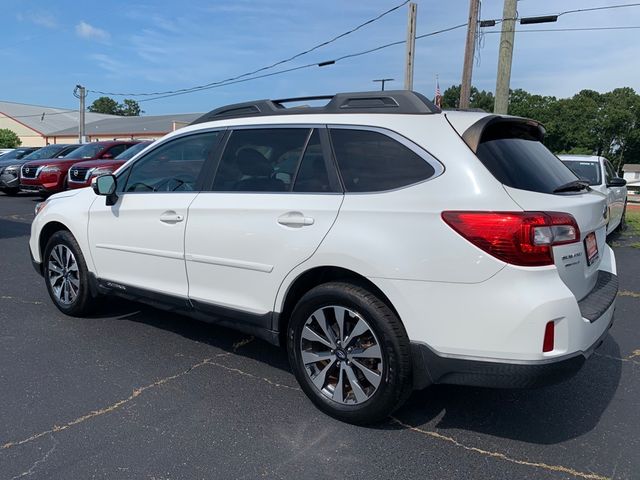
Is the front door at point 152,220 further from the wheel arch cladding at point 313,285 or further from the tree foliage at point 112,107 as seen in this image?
the tree foliage at point 112,107

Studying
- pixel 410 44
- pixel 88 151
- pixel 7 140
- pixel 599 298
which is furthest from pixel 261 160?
pixel 7 140

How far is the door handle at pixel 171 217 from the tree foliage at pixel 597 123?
69134mm

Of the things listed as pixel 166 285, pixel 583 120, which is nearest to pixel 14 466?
pixel 166 285

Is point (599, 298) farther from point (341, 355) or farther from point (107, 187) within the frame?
point (107, 187)

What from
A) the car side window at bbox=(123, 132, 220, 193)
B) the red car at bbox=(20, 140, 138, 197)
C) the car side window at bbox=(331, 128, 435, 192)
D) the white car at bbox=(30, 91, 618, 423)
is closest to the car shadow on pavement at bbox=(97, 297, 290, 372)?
the white car at bbox=(30, 91, 618, 423)

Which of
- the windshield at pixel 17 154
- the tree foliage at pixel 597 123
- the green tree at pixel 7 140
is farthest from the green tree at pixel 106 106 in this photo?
the windshield at pixel 17 154

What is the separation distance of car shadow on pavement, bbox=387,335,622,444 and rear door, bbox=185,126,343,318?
3.89 feet

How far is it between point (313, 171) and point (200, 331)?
2.09 m

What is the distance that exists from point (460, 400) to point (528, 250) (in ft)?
4.46

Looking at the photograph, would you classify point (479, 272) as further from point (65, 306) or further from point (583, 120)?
point (583, 120)

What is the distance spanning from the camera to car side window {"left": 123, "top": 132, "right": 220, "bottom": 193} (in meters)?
4.01

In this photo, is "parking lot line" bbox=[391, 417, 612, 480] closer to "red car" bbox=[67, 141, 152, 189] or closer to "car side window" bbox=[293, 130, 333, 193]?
"car side window" bbox=[293, 130, 333, 193]

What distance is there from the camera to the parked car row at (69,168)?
13.6 m

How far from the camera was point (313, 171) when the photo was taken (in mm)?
Result: 3342
